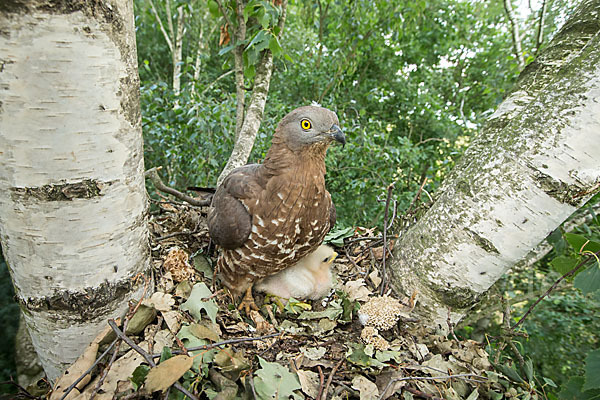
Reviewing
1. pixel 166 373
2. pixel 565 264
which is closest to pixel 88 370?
pixel 166 373

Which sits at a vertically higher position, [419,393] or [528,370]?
[528,370]

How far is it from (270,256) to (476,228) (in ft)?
3.82

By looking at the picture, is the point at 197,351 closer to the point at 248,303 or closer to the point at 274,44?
the point at 248,303

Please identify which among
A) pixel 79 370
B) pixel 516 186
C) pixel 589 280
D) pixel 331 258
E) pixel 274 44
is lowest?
pixel 79 370

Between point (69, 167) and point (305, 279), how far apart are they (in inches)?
60.1

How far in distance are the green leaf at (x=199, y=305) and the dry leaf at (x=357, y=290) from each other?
823 mm

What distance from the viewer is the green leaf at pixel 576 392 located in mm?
1224

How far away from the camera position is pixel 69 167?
108 cm

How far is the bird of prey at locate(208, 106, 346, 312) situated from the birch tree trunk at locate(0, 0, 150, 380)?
73 centimetres

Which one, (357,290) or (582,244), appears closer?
(582,244)

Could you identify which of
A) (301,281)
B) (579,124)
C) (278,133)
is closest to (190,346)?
(301,281)

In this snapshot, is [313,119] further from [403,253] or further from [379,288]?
[379,288]

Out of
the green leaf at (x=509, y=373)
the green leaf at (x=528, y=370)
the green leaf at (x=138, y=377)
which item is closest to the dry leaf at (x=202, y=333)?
the green leaf at (x=138, y=377)

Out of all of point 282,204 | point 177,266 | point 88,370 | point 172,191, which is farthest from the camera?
point 172,191
